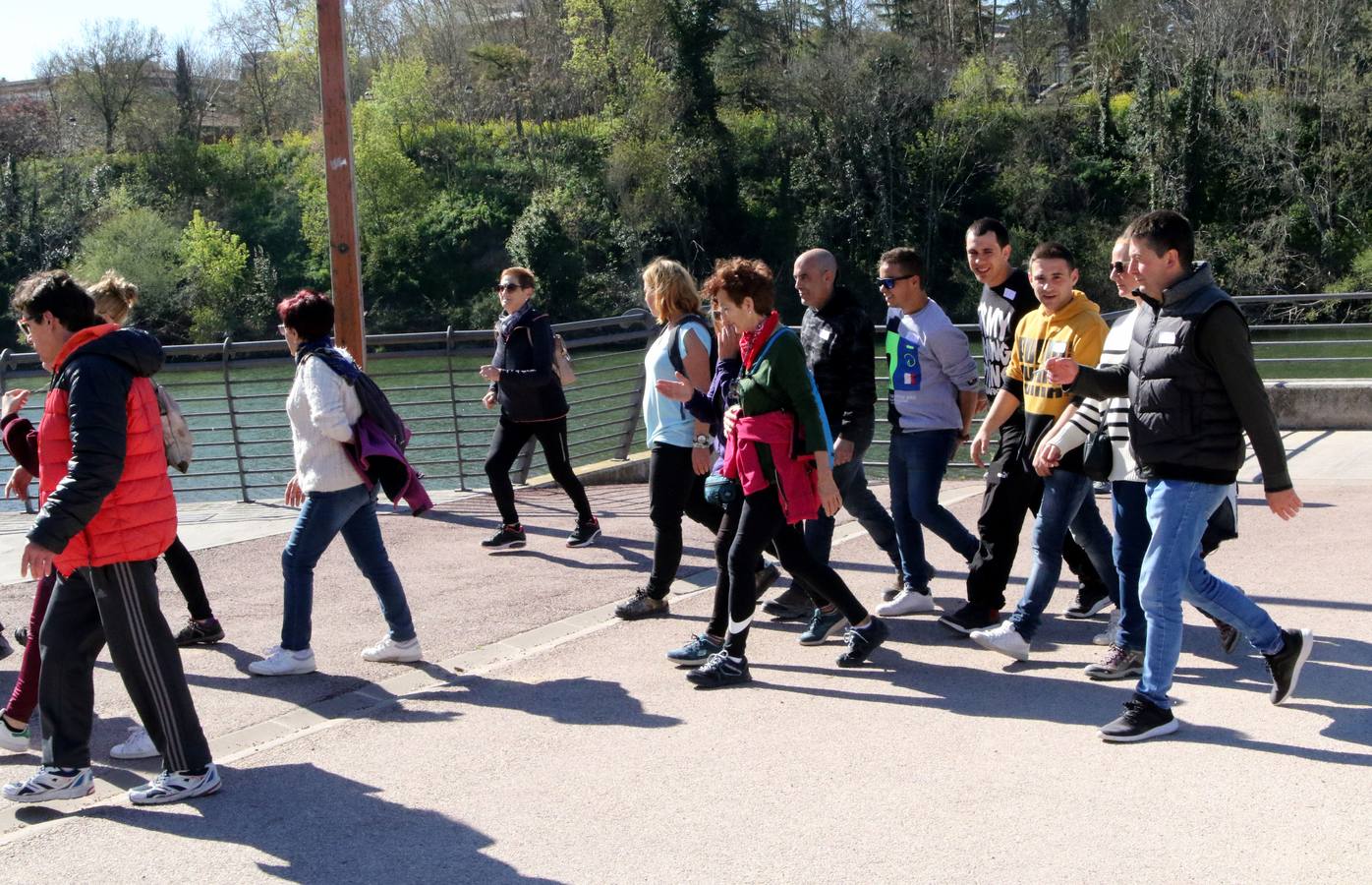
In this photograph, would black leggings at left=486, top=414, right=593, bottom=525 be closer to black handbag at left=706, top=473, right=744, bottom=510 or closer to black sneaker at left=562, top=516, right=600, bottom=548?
black sneaker at left=562, top=516, right=600, bottom=548

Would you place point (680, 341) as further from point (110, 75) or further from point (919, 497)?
point (110, 75)

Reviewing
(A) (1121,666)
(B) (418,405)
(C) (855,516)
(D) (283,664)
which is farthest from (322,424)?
(B) (418,405)

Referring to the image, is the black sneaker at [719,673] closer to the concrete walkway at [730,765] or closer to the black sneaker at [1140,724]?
the concrete walkway at [730,765]

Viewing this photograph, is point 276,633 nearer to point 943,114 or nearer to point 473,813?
point 473,813

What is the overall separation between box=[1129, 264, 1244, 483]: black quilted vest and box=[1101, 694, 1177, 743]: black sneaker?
2.55 ft

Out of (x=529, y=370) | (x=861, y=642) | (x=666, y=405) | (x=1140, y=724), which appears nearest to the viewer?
(x=1140, y=724)

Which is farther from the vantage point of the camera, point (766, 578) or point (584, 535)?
point (584, 535)

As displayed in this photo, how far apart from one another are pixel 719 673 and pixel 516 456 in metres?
3.12

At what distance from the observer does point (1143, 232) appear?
420cm

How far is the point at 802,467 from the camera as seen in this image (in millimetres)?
4945

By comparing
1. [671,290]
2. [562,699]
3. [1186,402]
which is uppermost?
[671,290]

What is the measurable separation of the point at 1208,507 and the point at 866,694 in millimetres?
1477

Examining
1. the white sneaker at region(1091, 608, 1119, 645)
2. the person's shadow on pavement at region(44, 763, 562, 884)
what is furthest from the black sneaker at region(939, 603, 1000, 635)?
the person's shadow on pavement at region(44, 763, 562, 884)

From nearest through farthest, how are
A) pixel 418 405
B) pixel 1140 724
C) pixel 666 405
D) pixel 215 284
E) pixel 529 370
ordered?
1. pixel 1140 724
2. pixel 666 405
3. pixel 529 370
4. pixel 418 405
5. pixel 215 284
